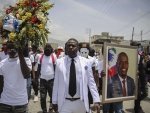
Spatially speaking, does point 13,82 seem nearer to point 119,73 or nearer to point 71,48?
point 71,48

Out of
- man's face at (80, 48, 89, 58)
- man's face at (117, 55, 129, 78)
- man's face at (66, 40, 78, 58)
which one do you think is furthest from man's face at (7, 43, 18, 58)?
man's face at (80, 48, 89, 58)

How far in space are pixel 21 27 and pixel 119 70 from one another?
2.68m

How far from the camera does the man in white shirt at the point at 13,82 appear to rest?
13.2ft

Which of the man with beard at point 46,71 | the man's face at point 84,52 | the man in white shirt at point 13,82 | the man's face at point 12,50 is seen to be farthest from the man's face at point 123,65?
the man with beard at point 46,71

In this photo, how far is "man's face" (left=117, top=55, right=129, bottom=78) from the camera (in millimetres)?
5484

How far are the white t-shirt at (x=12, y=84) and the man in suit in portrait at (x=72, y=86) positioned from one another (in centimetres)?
68

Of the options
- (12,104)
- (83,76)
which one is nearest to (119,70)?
(83,76)

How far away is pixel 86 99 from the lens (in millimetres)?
4309

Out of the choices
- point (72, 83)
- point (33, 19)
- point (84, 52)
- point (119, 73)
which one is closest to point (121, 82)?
point (119, 73)

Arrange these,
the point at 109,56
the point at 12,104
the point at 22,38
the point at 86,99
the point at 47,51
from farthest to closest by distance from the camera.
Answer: the point at 47,51
the point at 109,56
the point at 86,99
the point at 12,104
the point at 22,38

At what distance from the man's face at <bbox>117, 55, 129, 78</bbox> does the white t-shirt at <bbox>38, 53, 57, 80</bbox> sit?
105 inches

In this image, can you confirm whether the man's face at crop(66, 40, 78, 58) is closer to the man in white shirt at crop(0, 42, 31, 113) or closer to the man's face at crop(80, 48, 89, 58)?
the man in white shirt at crop(0, 42, 31, 113)

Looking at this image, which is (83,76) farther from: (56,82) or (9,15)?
(9,15)

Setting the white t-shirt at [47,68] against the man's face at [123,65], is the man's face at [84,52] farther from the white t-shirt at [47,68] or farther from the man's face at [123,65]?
the man's face at [123,65]
